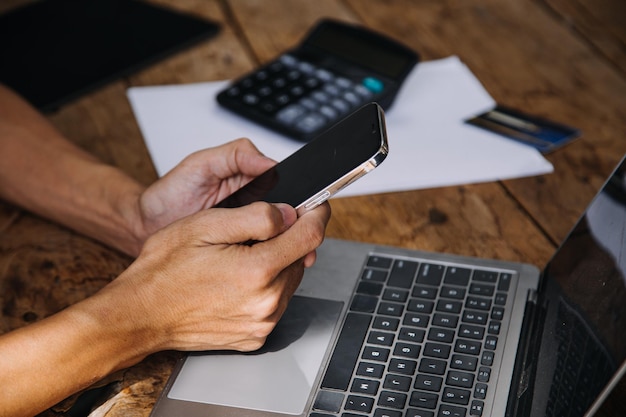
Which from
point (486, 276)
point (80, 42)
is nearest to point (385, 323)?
point (486, 276)

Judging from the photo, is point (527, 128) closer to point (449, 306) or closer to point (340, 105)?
point (340, 105)

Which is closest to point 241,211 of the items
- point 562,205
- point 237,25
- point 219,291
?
point 219,291

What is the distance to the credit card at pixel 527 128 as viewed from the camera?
0.99m

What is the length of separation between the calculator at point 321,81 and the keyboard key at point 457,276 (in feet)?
0.89

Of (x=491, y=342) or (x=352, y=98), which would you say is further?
(x=352, y=98)

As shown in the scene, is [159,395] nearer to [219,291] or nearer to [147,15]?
[219,291]

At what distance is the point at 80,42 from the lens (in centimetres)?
118

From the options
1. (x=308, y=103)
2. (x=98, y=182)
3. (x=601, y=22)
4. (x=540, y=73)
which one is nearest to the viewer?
(x=98, y=182)

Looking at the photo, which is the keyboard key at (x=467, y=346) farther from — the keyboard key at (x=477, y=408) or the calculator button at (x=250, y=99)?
the calculator button at (x=250, y=99)

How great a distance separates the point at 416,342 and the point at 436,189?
0.92 ft

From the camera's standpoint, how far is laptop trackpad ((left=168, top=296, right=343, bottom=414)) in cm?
64

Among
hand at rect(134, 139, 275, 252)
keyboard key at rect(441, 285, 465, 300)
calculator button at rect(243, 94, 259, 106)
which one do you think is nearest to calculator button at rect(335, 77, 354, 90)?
calculator button at rect(243, 94, 259, 106)

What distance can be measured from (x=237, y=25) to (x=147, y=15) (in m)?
0.14

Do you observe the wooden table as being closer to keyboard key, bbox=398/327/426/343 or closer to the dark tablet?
the dark tablet
